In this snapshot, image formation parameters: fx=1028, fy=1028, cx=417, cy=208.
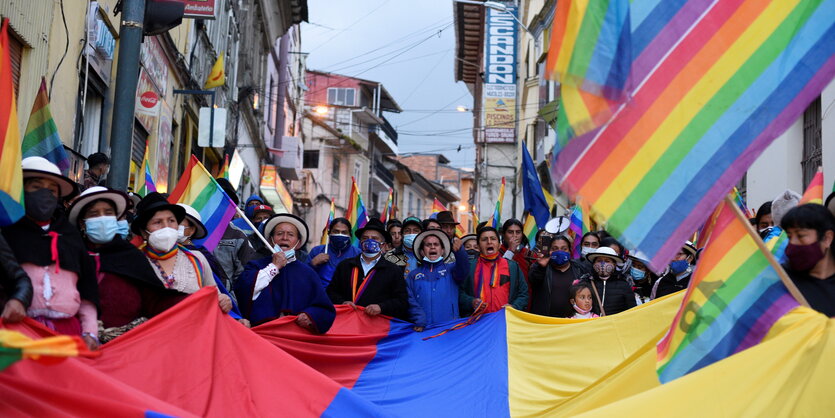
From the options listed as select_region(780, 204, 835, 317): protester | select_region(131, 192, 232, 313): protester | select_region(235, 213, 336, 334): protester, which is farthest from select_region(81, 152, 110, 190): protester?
select_region(780, 204, 835, 317): protester

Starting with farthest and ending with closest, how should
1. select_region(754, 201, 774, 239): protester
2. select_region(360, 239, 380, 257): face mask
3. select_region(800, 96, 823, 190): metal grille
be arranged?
select_region(800, 96, 823, 190): metal grille → select_region(360, 239, 380, 257): face mask → select_region(754, 201, 774, 239): protester

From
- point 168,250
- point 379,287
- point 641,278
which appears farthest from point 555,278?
point 168,250

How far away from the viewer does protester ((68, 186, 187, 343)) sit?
6.25 m

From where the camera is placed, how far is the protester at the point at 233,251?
10.7m

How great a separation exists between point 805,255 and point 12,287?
4008 millimetres

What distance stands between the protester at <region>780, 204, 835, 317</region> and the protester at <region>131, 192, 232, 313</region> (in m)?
3.57

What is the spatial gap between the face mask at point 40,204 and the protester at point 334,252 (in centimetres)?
553

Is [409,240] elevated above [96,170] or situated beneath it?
situated beneath

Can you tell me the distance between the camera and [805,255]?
17.8 feet

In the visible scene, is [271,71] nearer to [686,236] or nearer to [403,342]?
[403,342]

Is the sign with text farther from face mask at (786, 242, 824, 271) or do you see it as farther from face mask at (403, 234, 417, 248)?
face mask at (786, 242, 824, 271)

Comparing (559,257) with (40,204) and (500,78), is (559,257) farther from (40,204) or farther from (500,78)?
(500,78)

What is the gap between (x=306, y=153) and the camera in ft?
182

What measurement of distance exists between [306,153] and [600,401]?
50.4 m
